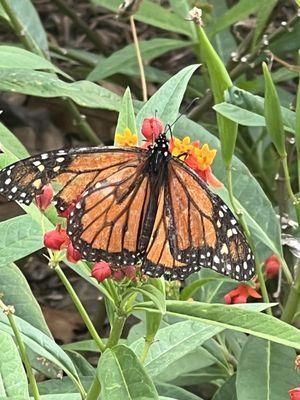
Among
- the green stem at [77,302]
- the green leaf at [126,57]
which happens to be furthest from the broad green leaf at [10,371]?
the green leaf at [126,57]

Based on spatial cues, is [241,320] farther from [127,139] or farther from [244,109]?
[244,109]

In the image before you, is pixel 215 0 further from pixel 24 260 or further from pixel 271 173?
pixel 24 260

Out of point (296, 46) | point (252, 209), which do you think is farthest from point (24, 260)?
point (296, 46)

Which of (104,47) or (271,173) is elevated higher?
(104,47)

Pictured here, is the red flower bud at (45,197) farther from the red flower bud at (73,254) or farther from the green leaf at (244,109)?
the green leaf at (244,109)

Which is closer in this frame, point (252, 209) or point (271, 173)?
point (252, 209)

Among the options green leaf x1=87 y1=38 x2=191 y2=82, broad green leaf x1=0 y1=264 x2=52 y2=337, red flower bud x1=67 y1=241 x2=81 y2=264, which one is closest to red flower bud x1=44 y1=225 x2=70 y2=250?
red flower bud x1=67 y1=241 x2=81 y2=264

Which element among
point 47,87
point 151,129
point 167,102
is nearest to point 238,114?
point 167,102
